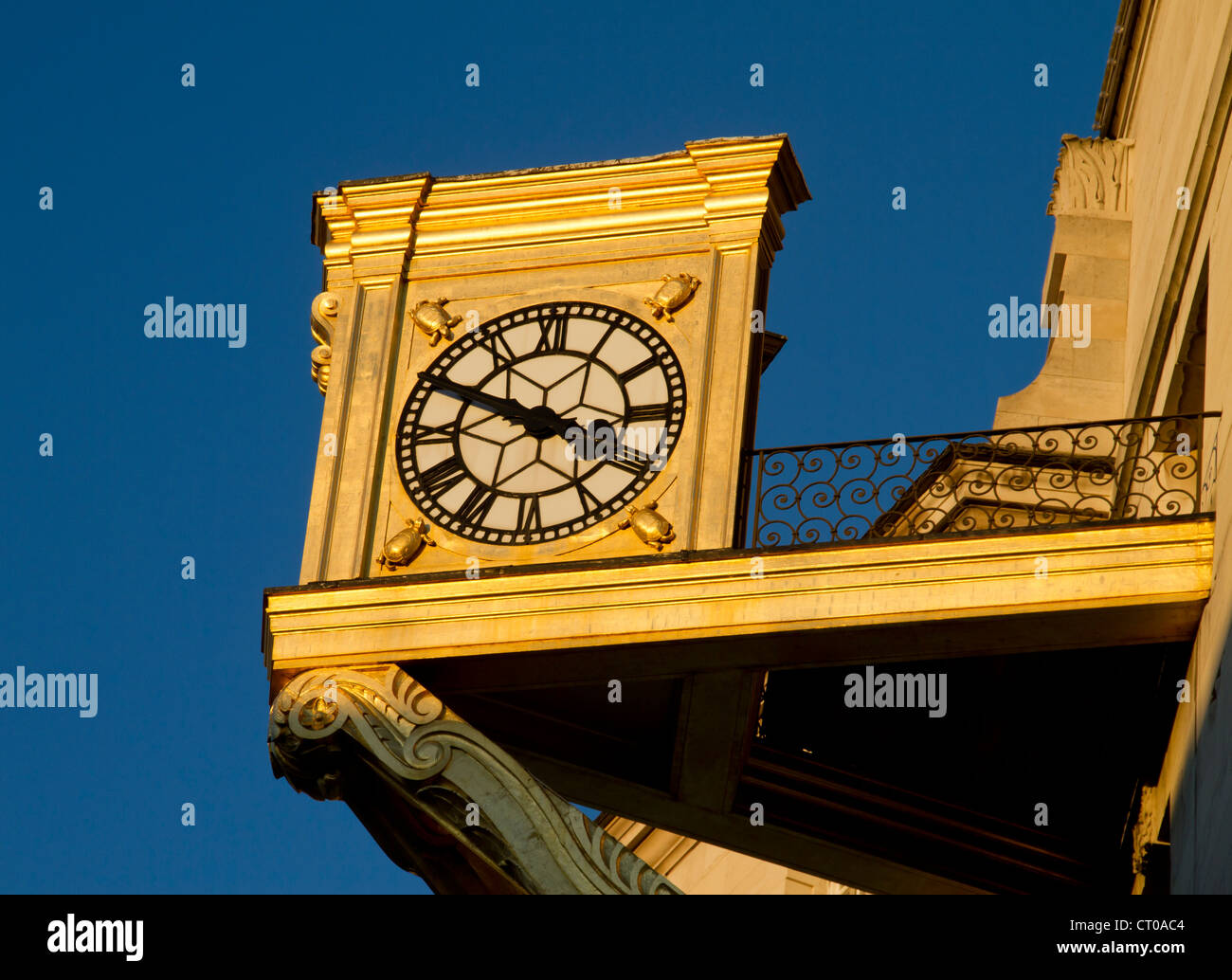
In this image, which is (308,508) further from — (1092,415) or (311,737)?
(1092,415)

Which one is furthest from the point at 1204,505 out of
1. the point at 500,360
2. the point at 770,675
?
the point at 500,360

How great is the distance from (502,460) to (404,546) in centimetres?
81

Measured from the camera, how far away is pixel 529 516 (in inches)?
640

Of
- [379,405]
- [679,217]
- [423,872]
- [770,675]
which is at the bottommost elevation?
[423,872]

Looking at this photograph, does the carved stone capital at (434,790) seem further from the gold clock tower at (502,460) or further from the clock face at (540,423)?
the clock face at (540,423)

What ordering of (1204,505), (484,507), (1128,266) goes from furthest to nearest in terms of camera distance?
(1128,266) → (484,507) → (1204,505)

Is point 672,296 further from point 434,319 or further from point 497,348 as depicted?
point 434,319

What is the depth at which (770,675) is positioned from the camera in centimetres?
1697

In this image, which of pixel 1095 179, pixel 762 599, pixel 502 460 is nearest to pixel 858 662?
pixel 762 599

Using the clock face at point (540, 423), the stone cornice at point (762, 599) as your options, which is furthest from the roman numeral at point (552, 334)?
the stone cornice at point (762, 599)

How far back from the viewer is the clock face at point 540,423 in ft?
53.5

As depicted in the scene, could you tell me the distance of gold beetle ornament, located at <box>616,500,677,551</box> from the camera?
15.9 metres

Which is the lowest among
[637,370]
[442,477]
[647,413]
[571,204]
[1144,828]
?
[1144,828]

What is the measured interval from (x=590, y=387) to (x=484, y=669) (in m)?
1.93
